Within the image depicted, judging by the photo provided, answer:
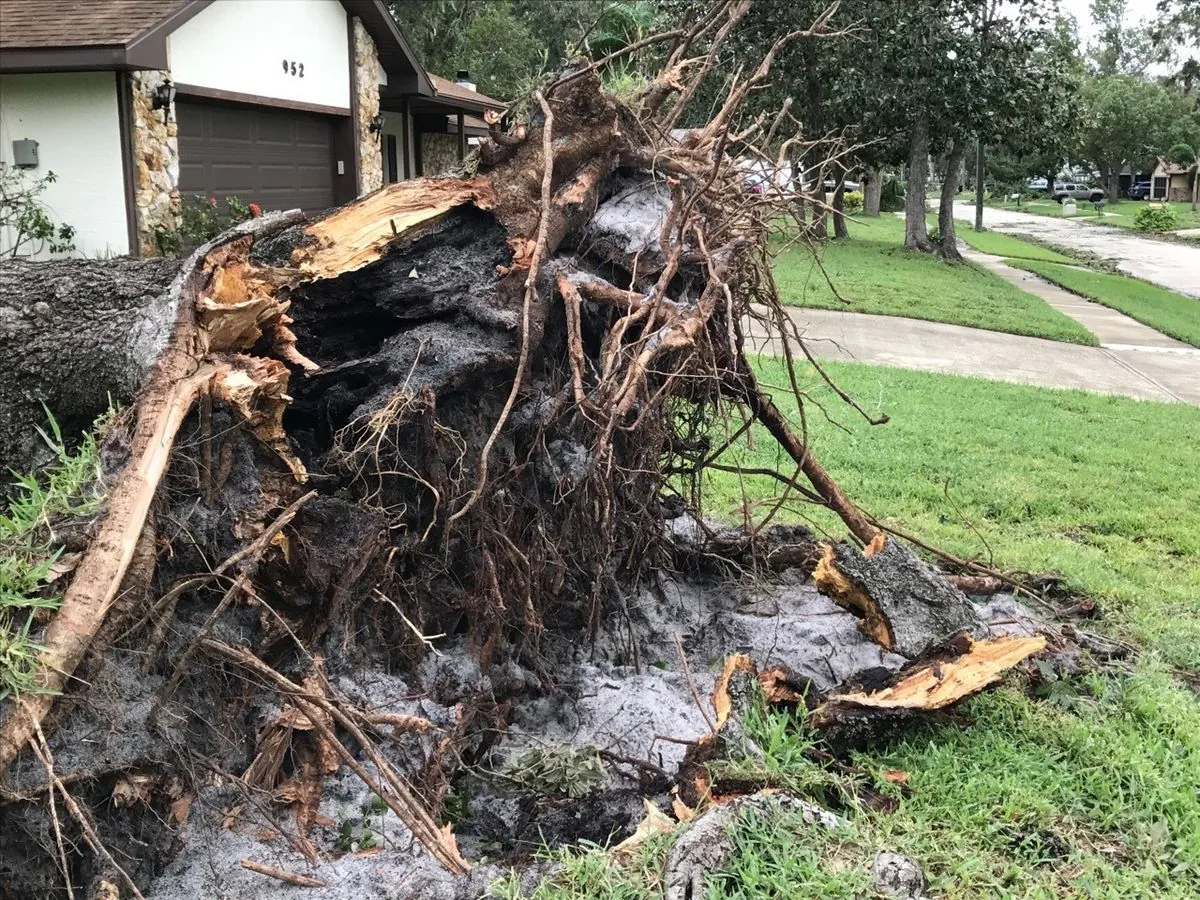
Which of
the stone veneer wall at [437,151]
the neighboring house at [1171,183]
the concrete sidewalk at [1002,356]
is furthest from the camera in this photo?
the neighboring house at [1171,183]

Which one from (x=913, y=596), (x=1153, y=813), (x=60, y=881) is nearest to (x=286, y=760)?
(x=60, y=881)

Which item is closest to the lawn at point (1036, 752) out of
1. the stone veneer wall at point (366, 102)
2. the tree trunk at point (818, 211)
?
the tree trunk at point (818, 211)

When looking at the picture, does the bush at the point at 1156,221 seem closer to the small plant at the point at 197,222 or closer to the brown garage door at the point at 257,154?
the brown garage door at the point at 257,154

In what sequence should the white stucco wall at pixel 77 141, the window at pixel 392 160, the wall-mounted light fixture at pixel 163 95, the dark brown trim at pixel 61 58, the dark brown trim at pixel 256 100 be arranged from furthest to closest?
the window at pixel 392 160
the dark brown trim at pixel 256 100
the wall-mounted light fixture at pixel 163 95
the white stucco wall at pixel 77 141
the dark brown trim at pixel 61 58

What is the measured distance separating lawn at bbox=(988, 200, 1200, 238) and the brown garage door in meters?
32.6

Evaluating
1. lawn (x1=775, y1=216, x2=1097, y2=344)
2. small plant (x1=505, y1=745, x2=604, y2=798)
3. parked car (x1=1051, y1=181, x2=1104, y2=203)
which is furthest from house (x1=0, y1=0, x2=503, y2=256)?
parked car (x1=1051, y1=181, x2=1104, y2=203)

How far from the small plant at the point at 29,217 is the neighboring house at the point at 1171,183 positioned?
189 feet

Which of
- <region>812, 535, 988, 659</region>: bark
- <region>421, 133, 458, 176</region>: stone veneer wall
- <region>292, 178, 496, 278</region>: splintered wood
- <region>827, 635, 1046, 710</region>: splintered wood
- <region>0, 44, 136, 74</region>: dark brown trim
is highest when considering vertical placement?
<region>421, 133, 458, 176</region>: stone veneer wall

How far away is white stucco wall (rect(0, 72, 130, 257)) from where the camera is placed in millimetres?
9930

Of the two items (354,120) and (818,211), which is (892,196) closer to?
(354,120)

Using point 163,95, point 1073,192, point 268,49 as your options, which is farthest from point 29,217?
point 1073,192

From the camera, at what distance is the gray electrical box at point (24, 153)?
9969mm

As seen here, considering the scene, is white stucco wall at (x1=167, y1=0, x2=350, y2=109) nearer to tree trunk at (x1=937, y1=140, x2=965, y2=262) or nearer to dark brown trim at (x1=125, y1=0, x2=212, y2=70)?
dark brown trim at (x1=125, y1=0, x2=212, y2=70)

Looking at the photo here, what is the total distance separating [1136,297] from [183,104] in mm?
15702
